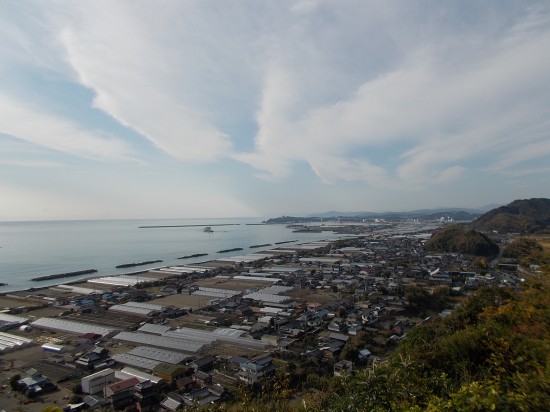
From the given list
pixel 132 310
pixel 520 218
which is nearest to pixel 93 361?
pixel 132 310

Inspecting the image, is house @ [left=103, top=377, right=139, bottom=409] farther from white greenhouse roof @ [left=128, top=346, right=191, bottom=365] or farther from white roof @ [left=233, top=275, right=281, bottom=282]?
white roof @ [left=233, top=275, right=281, bottom=282]

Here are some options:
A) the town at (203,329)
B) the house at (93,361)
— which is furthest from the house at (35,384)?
the house at (93,361)

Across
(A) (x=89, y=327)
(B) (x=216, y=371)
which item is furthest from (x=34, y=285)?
(B) (x=216, y=371)

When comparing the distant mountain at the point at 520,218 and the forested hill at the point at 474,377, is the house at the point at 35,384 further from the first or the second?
the distant mountain at the point at 520,218

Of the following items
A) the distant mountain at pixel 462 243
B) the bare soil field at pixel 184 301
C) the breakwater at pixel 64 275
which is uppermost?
the distant mountain at pixel 462 243

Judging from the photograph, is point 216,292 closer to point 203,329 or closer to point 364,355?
point 203,329

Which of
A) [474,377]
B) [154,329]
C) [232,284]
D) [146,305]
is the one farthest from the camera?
[232,284]

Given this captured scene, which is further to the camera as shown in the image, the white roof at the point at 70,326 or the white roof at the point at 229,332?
the white roof at the point at 70,326
